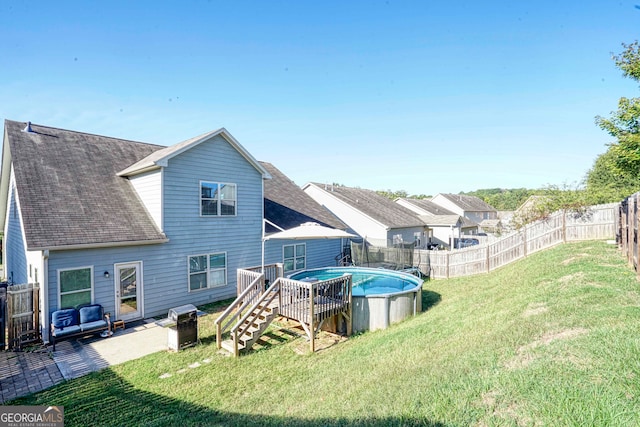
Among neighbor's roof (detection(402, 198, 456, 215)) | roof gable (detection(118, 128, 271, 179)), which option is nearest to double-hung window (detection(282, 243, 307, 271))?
roof gable (detection(118, 128, 271, 179))

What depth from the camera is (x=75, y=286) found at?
8844mm

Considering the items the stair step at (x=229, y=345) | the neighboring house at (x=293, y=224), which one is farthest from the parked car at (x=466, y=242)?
the stair step at (x=229, y=345)

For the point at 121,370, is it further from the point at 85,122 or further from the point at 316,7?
the point at 316,7

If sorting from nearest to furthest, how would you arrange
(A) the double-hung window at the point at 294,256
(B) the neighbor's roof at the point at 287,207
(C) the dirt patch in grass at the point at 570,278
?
(C) the dirt patch in grass at the point at 570,278 < (A) the double-hung window at the point at 294,256 < (B) the neighbor's roof at the point at 287,207

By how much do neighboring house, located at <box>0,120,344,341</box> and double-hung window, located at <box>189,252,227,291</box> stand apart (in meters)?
0.04

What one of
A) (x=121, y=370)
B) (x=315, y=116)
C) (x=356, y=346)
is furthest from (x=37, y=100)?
(x=356, y=346)

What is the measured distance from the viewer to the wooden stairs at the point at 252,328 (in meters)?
7.73

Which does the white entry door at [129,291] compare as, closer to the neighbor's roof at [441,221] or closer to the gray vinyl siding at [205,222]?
the gray vinyl siding at [205,222]

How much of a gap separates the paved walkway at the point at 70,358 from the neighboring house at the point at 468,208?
39.8m

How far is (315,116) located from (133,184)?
11.2 metres

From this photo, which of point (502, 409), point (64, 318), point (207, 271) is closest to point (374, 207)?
point (207, 271)

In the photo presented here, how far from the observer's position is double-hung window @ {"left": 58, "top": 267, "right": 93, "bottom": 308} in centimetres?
860

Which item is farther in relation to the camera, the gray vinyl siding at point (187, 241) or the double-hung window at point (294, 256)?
the double-hung window at point (294, 256)

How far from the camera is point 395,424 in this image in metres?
3.41
